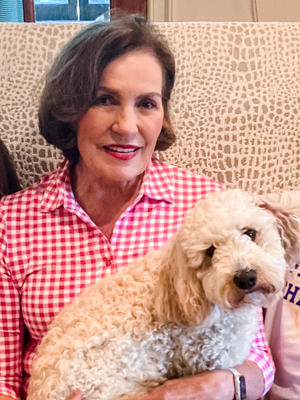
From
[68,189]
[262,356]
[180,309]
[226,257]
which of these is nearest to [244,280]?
[226,257]

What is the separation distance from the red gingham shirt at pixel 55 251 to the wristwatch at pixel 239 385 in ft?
0.29

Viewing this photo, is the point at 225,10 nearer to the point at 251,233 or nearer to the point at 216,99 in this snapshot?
the point at 216,99

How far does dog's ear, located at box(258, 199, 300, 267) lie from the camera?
0.95m

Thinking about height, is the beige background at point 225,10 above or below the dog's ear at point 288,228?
above

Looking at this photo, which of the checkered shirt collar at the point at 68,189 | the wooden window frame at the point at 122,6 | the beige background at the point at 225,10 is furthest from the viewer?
the beige background at the point at 225,10

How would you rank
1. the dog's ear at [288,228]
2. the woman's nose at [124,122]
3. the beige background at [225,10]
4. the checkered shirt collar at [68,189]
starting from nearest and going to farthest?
the dog's ear at [288,228], the woman's nose at [124,122], the checkered shirt collar at [68,189], the beige background at [225,10]

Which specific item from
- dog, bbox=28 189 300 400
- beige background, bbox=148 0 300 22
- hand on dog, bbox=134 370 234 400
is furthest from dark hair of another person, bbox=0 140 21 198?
beige background, bbox=148 0 300 22

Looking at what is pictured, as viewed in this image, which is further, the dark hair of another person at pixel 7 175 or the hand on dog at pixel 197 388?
the dark hair of another person at pixel 7 175

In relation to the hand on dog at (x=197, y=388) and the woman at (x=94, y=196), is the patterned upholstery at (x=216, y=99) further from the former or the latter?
the hand on dog at (x=197, y=388)

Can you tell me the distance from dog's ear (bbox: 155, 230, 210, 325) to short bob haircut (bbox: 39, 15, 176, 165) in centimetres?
52

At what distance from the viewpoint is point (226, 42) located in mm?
1479

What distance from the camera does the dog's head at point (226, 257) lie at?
84 cm

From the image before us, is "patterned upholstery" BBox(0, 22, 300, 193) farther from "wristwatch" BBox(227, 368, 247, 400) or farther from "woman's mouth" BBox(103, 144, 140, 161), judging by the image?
"wristwatch" BBox(227, 368, 247, 400)

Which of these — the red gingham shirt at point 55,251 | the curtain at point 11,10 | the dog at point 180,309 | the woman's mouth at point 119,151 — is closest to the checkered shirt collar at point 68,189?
the red gingham shirt at point 55,251
